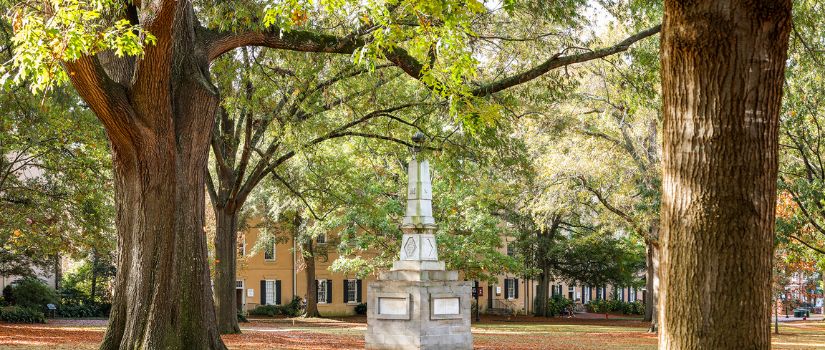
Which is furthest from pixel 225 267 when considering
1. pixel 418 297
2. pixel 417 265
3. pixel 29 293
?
pixel 29 293

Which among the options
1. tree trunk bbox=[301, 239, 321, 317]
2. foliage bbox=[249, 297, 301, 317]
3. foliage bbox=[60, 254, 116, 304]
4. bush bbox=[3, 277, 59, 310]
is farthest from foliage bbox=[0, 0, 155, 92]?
foliage bbox=[249, 297, 301, 317]

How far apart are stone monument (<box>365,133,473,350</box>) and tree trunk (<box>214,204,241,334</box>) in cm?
646

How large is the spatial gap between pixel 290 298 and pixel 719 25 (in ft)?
158

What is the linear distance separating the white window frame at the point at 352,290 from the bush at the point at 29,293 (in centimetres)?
1693

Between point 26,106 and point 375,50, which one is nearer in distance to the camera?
point 375,50

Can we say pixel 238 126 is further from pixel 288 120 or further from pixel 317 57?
pixel 317 57

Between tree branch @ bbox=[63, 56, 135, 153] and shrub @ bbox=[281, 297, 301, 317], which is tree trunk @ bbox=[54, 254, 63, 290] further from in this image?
tree branch @ bbox=[63, 56, 135, 153]

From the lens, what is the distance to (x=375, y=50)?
10.4 metres

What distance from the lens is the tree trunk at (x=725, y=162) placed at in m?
4.44

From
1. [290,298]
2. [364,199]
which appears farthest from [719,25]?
[290,298]

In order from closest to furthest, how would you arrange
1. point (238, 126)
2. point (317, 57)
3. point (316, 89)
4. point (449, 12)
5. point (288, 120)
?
point (449, 12) → point (317, 57) → point (316, 89) → point (288, 120) → point (238, 126)

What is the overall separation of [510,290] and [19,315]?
1277 inches

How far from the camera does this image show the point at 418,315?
62.0ft

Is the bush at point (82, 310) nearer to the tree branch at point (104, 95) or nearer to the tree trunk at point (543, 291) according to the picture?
the tree trunk at point (543, 291)
